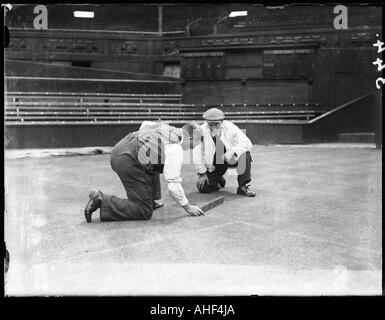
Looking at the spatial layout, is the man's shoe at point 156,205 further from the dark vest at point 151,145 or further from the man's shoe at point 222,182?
the man's shoe at point 222,182

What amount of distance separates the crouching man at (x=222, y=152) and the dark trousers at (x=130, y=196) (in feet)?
3.31

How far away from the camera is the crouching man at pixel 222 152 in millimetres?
3840

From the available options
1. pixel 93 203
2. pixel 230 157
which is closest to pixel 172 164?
pixel 93 203

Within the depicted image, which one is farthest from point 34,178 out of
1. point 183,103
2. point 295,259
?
point 183,103

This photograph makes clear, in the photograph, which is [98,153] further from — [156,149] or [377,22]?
[377,22]

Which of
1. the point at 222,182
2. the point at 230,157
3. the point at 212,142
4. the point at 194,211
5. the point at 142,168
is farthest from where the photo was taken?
the point at 222,182

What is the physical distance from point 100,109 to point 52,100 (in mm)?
Result: 1105

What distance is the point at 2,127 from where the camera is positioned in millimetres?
1889

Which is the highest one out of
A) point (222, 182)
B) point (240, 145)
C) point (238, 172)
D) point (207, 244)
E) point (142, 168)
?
point (240, 145)

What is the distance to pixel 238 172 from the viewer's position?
4016 mm

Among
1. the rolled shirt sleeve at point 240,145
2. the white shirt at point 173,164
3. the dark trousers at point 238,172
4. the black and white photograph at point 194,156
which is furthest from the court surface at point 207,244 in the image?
the rolled shirt sleeve at point 240,145

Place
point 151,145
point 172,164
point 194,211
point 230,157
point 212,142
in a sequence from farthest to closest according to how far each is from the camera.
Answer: point 212,142 → point 230,157 → point 194,211 → point 151,145 → point 172,164

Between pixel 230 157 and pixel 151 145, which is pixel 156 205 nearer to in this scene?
pixel 151 145

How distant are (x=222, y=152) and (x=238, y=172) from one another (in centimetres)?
25
